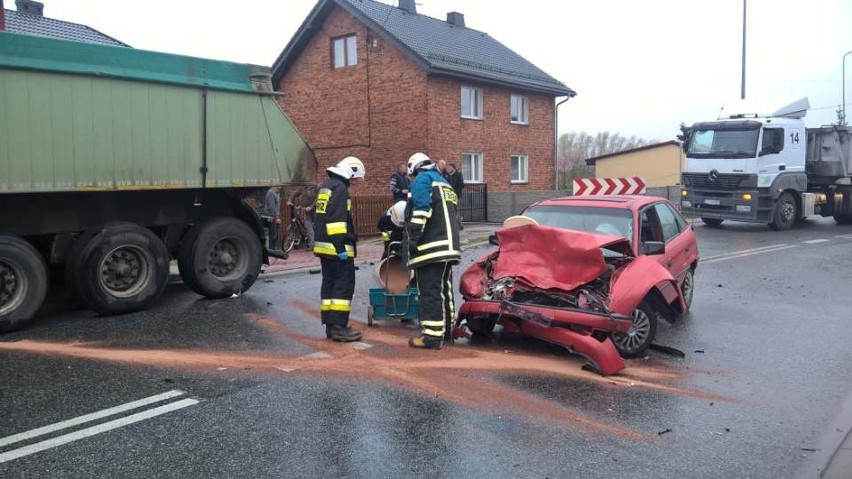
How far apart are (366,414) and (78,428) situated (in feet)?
Answer: 5.90

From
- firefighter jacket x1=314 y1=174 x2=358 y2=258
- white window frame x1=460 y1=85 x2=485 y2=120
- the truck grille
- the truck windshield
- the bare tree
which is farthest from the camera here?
the bare tree

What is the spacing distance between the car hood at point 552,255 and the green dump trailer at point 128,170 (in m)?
3.76

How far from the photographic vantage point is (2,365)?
18.3 feet

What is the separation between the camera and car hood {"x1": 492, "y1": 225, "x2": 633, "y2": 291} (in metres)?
6.00

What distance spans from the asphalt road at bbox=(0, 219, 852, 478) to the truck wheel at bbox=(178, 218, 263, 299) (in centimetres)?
88

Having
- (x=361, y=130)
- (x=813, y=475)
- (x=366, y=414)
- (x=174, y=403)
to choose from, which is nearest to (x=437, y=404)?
(x=366, y=414)

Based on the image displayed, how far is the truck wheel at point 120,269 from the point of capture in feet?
23.6

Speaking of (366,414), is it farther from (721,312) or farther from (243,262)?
(721,312)

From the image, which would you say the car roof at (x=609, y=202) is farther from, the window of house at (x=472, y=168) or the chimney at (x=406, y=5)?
the chimney at (x=406, y=5)

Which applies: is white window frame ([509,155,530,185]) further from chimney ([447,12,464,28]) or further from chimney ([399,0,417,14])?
chimney ([399,0,417,14])

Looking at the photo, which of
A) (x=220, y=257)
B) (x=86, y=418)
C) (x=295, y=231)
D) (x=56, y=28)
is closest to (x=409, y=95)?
(x=295, y=231)

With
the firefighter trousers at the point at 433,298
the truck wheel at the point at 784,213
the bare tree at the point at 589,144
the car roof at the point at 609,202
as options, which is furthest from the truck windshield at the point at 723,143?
the bare tree at the point at 589,144

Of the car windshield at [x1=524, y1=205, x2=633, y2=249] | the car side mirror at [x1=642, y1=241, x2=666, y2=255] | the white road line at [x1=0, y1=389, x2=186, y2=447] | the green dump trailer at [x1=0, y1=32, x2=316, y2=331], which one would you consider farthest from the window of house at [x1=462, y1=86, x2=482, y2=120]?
the white road line at [x1=0, y1=389, x2=186, y2=447]

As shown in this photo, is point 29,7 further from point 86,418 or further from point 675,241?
point 675,241
